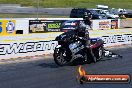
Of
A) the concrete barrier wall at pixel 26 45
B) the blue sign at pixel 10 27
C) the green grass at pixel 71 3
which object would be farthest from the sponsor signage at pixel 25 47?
the green grass at pixel 71 3

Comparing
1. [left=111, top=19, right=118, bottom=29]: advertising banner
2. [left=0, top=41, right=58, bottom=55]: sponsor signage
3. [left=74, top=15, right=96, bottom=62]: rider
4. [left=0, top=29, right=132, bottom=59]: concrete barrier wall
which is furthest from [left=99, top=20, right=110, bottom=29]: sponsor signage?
[left=74, top=15, right=96, bottom=62]: rider

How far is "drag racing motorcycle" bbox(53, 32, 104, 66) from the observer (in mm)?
17391

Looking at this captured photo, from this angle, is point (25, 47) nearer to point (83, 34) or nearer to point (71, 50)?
→ point (83, 34)

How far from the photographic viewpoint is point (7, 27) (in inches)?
1230

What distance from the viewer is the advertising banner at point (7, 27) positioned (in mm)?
30672

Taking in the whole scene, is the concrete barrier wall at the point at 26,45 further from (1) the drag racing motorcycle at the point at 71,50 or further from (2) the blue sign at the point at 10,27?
(2) the blue sign at the point at 10,27

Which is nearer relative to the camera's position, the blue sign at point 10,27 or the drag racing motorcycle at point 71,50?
the drag racing motorcycle at point 71,50

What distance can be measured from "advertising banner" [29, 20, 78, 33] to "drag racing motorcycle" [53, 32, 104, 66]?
1523cm

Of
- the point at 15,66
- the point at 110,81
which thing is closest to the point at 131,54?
the point at 15,66

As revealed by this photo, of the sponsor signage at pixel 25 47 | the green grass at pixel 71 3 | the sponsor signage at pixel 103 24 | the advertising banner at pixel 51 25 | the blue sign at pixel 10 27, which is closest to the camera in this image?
the sponsor signage at pixel 25 47

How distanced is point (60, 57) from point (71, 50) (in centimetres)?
63

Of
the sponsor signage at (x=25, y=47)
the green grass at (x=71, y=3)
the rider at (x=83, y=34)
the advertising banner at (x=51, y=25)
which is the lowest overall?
the green grass at (x=71, y=3)

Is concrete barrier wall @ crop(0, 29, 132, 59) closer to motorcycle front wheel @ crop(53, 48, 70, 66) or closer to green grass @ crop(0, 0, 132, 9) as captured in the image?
motorcycle front wheel @ crop(53, 48, 70, 66)

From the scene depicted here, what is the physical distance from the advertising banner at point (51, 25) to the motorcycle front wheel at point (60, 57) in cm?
1618
